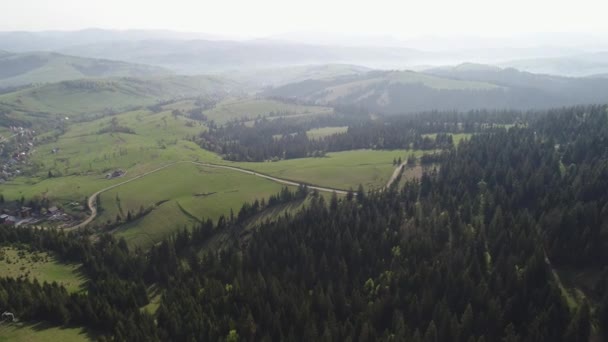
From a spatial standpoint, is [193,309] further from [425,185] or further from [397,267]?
[425,185]

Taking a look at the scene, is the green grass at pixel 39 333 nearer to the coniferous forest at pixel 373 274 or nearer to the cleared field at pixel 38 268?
the coniferous forest at pixel 373 274

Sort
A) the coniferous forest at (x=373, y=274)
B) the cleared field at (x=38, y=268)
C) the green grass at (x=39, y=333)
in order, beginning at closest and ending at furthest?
the green grass at (x=39, y=333), the coniferous forest at (x=373, y=274), the cleared field at (x=38, y=268)

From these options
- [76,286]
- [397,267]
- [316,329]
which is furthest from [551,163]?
[76,286]

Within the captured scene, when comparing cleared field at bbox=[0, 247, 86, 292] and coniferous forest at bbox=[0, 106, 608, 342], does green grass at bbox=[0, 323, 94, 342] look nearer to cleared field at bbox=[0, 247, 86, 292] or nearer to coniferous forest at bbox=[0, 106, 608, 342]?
coniferous forest at bbox=[0, 106, 608, 342]

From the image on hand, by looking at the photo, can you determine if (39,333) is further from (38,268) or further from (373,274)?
(373,274)

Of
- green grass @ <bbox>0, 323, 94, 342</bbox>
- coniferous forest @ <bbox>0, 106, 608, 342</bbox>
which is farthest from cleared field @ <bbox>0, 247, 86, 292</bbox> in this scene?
green grass @ <bbox>0, 323, 94, 342</bbox>

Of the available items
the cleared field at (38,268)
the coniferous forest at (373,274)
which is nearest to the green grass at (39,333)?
the coniferous forest at (373,274)

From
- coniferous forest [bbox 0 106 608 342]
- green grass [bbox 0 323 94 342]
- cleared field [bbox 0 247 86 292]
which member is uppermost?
coniferous forest [bbox 0 106 608 342]
